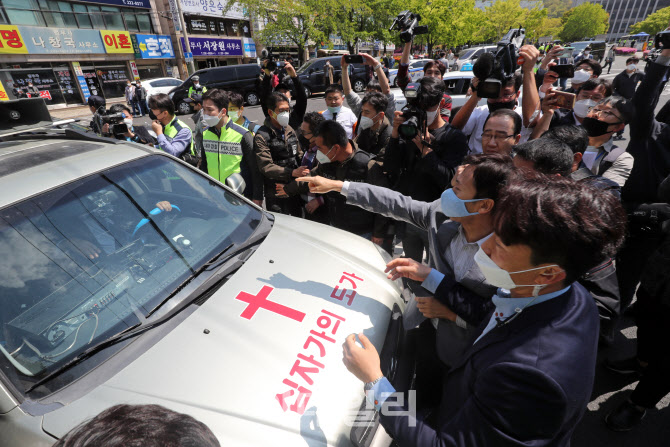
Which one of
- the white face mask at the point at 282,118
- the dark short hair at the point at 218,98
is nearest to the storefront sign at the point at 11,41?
the dark short hair at the point at 218,98

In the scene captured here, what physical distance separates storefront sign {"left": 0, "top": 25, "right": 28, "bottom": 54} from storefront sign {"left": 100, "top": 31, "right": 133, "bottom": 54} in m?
3.84

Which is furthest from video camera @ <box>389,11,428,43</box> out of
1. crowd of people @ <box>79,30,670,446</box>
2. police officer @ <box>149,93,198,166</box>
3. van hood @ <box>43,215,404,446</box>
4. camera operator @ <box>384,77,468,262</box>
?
van hood @ <box>43,215,404,446</box>

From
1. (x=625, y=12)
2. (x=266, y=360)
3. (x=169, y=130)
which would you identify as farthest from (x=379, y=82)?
(x=625, y=12)

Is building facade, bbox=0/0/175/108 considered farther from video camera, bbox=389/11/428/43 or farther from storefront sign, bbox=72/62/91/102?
video camera, bbox=389/11/428/43

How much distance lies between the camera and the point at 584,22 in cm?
5772

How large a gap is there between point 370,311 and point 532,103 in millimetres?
2434

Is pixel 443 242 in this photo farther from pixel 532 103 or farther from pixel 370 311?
pixel 532 103

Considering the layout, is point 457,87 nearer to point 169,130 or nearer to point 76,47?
point 169,130

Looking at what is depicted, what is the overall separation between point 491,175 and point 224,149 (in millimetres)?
2689

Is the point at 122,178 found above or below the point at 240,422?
above

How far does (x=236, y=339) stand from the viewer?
1.41 m

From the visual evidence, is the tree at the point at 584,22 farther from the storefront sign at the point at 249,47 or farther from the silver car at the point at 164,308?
the silver car at the point at 164,308

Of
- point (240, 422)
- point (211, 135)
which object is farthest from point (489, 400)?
point (211, 135)

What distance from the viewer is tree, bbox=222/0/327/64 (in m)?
20.8
